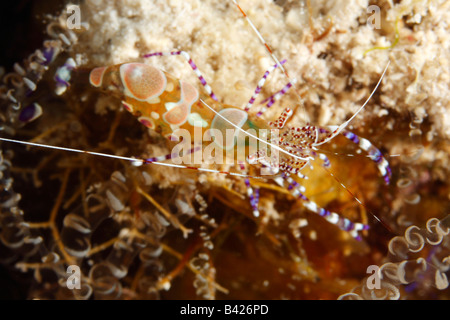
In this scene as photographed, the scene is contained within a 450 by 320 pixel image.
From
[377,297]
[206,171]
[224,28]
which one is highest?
[224,28]

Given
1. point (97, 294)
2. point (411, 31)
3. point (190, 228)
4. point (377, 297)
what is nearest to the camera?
point (377, 297)

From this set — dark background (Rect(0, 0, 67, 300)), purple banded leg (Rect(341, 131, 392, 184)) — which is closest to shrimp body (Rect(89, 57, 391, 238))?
purple banded leg (Rect(341, 131, 392, 184))

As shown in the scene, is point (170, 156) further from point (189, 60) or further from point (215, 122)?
point (189, 60)

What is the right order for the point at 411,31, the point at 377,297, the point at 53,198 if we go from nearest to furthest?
1. the point at 377,297
2. the point at 411,31
3. the point at 53,198

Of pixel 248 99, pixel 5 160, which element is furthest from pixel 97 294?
pixel 248 99

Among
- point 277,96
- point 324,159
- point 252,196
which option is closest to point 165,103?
point 277,96

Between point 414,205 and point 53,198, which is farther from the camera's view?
point 53,198
